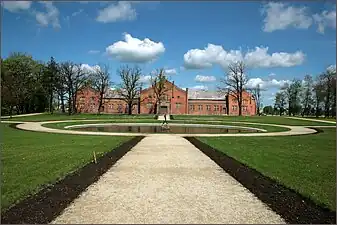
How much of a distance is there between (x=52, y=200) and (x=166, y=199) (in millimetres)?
2337

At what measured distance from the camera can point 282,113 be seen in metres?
93.4

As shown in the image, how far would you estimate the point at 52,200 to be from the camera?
6.74 meters

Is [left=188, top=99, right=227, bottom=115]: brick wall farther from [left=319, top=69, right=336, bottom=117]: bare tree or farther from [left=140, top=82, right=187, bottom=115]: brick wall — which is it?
[left=319, top=69, right=336, bottom=117]: bare tree

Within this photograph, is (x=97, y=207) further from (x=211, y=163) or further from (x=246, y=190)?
(x=211, y=163)

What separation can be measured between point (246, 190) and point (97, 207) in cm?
355

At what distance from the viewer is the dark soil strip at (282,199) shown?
232 inches

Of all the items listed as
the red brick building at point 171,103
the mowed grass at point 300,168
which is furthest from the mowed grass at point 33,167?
the red brick building at point 171,103

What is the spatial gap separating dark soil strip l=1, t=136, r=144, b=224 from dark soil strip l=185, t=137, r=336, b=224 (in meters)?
4.04

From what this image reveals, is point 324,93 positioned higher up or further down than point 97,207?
higher up

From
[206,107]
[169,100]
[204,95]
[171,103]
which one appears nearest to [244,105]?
[206,107]

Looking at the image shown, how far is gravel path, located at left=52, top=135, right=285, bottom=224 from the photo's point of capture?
5754 mm

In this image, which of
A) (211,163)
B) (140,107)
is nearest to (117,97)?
(140,107)

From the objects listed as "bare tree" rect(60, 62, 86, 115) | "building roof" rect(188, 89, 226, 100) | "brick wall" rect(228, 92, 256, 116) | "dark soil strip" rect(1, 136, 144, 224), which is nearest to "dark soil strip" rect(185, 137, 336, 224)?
"dark soil strip" rect(1, 136, 144, 224)

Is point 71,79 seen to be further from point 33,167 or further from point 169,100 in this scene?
point 33,167
